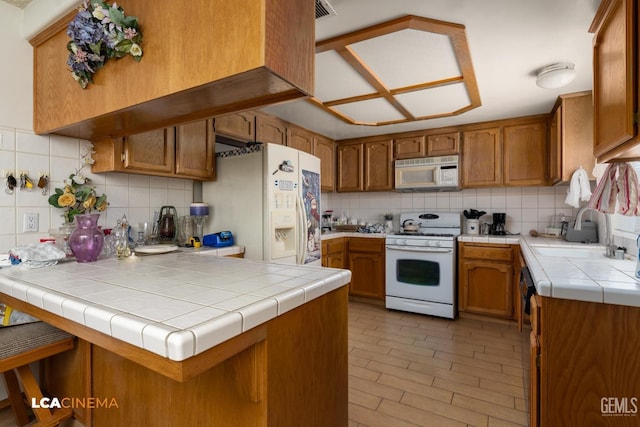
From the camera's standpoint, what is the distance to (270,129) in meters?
3.19

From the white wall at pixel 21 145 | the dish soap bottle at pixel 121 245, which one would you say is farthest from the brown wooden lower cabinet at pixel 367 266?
the white wall at pixel 21 145

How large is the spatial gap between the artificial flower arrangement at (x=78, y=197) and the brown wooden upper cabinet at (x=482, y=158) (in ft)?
11.4

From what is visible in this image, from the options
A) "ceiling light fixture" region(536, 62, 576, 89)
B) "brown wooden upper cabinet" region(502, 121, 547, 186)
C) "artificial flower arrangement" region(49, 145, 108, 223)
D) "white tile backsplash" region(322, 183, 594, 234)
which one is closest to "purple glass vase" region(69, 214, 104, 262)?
"artificial flower arrangement" region(49, 145, 108, 223)

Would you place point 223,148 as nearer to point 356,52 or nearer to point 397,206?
point 356,52

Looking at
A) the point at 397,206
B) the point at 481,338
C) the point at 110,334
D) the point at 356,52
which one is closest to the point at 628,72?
the point at 356,52

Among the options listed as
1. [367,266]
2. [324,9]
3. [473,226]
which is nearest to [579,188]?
[473,226]

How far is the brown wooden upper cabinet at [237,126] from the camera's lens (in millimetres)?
2649

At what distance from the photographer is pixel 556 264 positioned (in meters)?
1.64

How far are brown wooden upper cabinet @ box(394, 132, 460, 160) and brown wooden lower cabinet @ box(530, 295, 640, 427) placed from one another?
2.63 metres

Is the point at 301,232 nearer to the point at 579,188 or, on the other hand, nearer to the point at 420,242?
the point at 420,242

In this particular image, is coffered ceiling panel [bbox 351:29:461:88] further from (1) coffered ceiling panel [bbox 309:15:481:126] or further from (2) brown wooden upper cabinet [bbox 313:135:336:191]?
(2) brown wooden upper cabinet [bbox 313:135:336:191]

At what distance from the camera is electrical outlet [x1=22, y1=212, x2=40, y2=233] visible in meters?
1.75

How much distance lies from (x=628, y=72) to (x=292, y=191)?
2035mm

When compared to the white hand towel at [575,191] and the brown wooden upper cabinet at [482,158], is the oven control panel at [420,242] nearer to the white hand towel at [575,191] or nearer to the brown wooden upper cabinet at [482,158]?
the brown wooden upper cabinet at [482,158]
